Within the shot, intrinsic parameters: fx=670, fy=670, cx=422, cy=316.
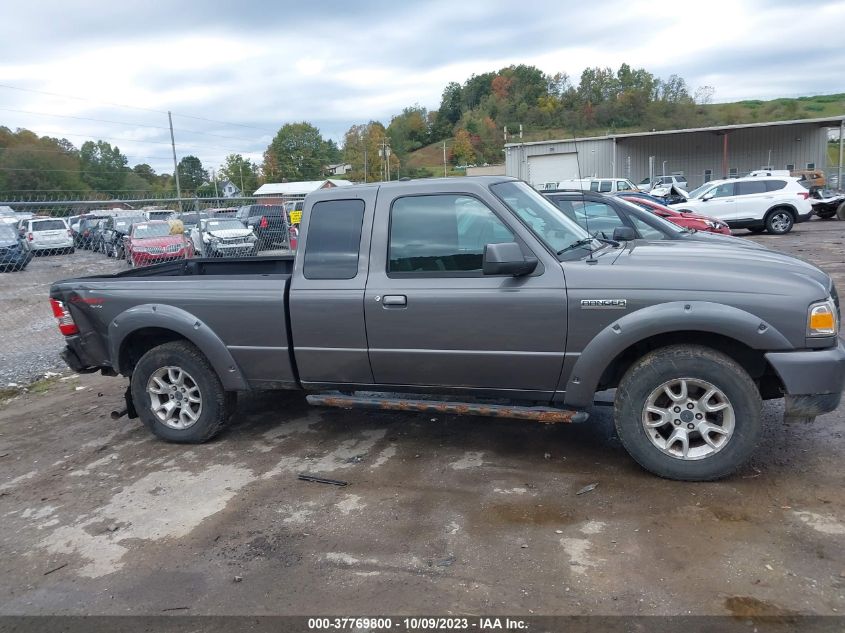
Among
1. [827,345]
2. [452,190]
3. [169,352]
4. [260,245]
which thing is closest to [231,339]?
[169,352]

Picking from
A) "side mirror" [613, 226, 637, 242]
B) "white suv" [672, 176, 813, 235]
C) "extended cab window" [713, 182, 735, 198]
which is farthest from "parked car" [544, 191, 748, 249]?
"extended cab window" [713, 182, 735, 198]

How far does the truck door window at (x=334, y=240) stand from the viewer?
4828mm

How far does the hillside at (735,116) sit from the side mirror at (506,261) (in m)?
41.3

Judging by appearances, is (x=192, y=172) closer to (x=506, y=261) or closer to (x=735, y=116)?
(x=735, y=116)

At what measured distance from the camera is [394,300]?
4594 mm

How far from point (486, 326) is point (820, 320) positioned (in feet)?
6.45

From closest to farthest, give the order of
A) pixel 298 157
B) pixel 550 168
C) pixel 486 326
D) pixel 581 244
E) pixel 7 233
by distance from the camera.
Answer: pixel 486 326, pixel 581 244, pixel 7 233, pixel 550 168, pixel 298 157

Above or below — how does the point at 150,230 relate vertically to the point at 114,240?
above

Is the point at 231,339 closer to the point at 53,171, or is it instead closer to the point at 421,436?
the point at 421,436

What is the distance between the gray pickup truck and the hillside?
40.4 m

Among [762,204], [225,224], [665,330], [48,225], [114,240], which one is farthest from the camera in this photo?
[48,225]

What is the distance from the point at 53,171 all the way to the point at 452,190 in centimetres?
4302

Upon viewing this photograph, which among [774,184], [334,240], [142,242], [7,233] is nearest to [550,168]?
[774,184]

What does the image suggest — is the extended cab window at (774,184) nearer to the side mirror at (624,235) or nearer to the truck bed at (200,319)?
the side mirror at (624,235)
